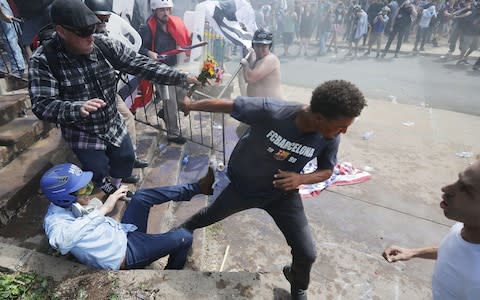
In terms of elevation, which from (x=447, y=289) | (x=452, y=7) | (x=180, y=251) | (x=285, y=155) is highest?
(x=452, y=7)

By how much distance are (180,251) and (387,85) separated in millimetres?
8781

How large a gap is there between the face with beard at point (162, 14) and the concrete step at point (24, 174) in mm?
2293

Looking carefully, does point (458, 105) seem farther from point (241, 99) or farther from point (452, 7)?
point (452, 7)

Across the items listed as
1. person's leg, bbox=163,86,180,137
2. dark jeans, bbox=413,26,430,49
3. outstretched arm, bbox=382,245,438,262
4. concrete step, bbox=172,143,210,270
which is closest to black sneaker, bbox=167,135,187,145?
person's leg, bbox=163,86,180,137

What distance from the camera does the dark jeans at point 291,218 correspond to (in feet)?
7.78

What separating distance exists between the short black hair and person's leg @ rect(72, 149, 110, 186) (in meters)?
1.97

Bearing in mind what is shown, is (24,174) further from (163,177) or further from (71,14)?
(71,14)

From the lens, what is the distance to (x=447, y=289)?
1.49 metres

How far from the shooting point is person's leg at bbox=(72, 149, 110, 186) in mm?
2701

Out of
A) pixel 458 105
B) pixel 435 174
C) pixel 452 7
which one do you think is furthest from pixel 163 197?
pixel 452 7

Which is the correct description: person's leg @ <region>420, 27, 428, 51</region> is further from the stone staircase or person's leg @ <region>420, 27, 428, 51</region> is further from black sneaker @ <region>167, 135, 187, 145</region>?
black sneaker @ <region>167, 135, 187, 145</region>

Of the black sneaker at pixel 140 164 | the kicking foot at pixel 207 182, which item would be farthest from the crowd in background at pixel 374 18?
the kicking foot at pixel 207 182

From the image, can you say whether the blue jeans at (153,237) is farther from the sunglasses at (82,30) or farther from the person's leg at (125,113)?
the sunglasses at (82,30)

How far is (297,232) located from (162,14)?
12.4ft
